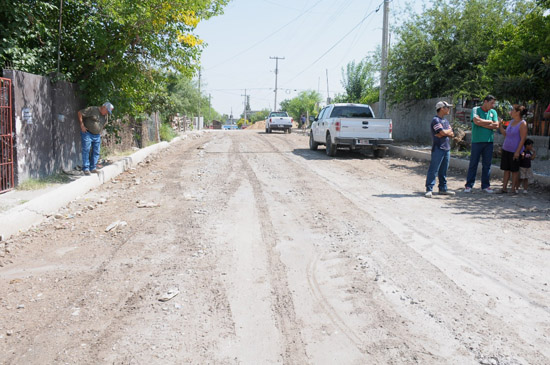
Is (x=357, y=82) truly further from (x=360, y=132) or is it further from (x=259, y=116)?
(x=259, y=116)

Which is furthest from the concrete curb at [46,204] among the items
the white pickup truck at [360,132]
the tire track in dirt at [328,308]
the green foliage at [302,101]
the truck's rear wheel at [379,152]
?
the green foliage at [302,101]

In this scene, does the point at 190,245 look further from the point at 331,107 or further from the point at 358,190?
the point at 331,107

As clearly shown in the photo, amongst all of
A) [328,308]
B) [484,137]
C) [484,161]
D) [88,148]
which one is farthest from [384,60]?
[328,308]

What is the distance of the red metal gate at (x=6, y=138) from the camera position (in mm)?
8117

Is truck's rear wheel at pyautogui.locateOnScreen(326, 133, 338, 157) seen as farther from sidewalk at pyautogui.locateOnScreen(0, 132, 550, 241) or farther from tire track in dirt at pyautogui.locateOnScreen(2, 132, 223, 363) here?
tire track in dirt at pyautogui.locateOnScreen(2, 132, 223, 363)

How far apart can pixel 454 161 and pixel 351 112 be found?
478cm

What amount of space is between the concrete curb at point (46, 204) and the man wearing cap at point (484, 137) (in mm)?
7821

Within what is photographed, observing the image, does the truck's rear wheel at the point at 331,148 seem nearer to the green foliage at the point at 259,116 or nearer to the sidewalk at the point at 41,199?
the sidewalk at the point at 41,199

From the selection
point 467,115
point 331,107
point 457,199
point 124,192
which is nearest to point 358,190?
point 457,199

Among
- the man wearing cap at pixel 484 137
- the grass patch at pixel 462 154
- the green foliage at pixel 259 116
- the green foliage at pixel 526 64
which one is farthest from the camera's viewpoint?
the green foliage at pixel 259 116

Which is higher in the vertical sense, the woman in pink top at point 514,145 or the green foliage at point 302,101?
the green foliage at point 302,101

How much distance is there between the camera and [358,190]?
Result: 9.85m

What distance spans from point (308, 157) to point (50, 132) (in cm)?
887

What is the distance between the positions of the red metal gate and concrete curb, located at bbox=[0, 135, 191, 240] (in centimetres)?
85
